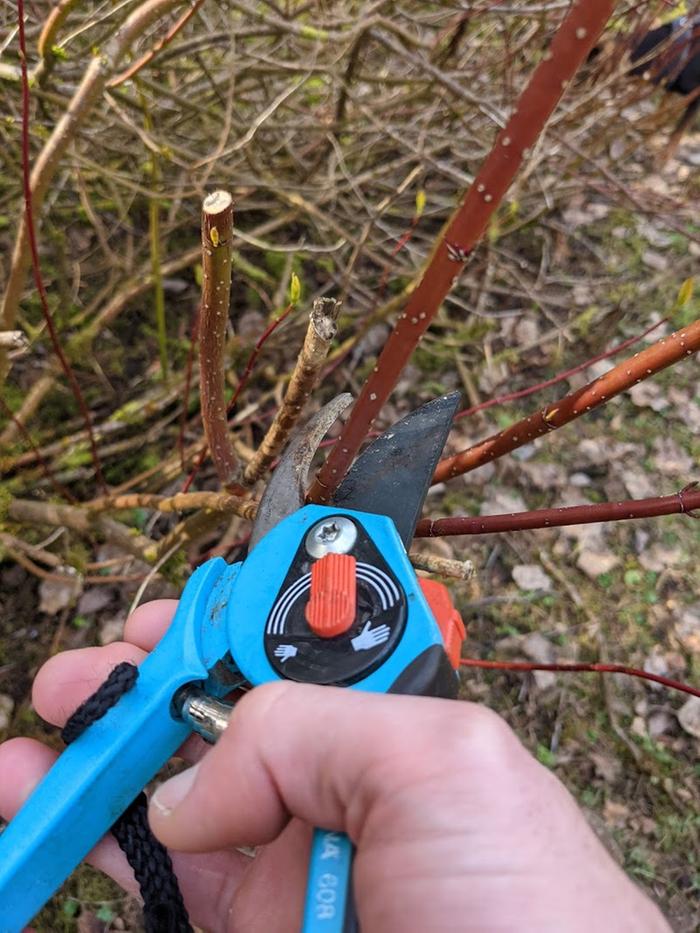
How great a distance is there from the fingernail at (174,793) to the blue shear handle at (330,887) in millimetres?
198

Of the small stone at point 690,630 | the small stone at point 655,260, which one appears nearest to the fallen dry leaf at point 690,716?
the small stone at point 690,630

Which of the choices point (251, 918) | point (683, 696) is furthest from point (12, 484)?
point (683, 696)

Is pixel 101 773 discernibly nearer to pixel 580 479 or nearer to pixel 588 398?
pixel 588 398

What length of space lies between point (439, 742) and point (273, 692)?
242 millimetres

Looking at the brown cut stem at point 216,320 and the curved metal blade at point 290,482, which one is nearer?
the brown cut stem at point 216,320

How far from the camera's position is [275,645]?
1.18 metres

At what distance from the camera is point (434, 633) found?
1095 millimetres

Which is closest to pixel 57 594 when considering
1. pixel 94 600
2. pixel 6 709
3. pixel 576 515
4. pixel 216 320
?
pixel 94 600

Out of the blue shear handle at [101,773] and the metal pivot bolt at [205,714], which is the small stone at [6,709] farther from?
the metal pivot bolt at [205,714]

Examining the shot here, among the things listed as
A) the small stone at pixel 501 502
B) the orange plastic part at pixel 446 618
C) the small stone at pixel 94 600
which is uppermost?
the orange plastic part at pixel 446 618

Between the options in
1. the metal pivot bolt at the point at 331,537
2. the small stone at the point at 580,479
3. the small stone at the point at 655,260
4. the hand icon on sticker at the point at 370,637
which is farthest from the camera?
the small stone at the point at 655,260

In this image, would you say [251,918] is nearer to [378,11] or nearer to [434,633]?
[434,633]

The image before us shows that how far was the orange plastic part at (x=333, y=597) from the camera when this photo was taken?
1.13m

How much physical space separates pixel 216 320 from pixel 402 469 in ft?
1.39
